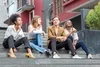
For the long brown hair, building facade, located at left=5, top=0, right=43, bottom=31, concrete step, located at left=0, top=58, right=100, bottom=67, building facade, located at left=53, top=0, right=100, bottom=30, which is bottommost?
concrete step, located at left=0, top=58, right=100, bottom=67

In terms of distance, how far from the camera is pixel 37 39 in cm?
1068

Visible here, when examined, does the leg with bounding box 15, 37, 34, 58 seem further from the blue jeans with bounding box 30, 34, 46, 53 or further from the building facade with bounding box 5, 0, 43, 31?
the building facade with bounding box 5, 0, 43, 31

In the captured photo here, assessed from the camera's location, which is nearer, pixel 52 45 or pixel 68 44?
pixel 52 45

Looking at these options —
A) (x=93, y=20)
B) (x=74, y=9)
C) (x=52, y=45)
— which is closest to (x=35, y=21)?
(x=52, y=45)

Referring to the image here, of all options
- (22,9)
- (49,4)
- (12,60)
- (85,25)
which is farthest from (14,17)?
(22,9)

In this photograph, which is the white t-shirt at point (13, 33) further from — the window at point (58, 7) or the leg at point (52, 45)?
→ the window at point (58, 7)

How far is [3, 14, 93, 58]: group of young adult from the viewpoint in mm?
9922

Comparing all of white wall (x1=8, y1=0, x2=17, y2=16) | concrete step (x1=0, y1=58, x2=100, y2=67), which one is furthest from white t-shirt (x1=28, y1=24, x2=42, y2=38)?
white wall (x1=8, y1=0, x2=17, y2=16)

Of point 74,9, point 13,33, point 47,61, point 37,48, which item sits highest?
point 74,9

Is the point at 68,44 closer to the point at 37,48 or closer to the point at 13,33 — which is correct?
the point at 37,48

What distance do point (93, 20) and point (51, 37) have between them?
5.35 meters

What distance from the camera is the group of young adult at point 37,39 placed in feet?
32.6

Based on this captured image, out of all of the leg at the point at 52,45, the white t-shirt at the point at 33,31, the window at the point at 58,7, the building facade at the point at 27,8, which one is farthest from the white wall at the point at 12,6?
the leg at the point at 52,45

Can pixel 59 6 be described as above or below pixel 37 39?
above
